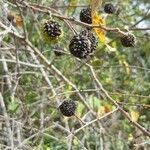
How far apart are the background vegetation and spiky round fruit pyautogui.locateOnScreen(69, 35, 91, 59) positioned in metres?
0.33

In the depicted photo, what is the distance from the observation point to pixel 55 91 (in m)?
2.74

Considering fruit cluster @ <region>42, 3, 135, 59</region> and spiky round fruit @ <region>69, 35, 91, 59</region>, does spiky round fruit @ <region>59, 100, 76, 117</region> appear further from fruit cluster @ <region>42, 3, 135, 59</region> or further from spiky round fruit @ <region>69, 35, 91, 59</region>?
spiky round fruit @ <region>69, 35, 91, 59</region>

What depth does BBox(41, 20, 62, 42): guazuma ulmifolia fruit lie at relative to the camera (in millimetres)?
1764

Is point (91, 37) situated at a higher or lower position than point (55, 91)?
higher

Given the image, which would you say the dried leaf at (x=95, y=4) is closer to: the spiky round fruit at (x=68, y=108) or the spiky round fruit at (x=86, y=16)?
the spiky round fruit at (x=86, y=16)

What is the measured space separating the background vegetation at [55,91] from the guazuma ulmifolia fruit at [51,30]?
0.15m

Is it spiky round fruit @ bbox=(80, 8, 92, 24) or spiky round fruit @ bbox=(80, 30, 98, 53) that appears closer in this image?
spiky round fruit @ bbox=(80, 30, 98, 53)

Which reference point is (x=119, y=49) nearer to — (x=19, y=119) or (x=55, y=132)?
(x=55, y=132)

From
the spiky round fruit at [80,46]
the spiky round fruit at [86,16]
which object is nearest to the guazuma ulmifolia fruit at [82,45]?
the spiky round fruit at [80,46]

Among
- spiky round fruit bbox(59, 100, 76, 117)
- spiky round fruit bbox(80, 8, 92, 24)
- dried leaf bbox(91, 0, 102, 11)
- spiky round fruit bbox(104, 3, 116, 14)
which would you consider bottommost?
spiky round fruit bbox(59, 100, 76, 117)

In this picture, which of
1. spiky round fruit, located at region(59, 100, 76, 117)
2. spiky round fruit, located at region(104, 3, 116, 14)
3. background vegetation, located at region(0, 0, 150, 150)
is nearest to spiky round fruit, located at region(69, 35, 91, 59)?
background vegetation, located at region(0, 0, 150, 150)

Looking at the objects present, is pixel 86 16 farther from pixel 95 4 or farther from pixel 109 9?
pixel 109 9

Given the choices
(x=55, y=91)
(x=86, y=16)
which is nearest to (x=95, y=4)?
(x=86, y=16)

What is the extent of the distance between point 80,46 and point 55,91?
118 cm
